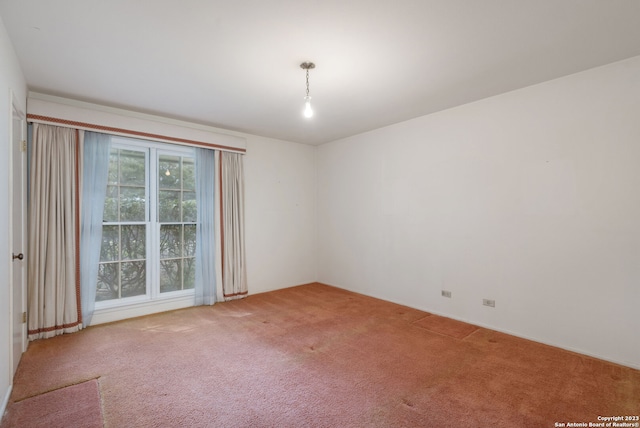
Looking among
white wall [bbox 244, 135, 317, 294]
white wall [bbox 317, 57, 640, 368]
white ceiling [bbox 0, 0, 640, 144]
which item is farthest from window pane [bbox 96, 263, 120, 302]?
white wall [bbox 317, 57, 640, 368]

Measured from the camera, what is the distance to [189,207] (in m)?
4.44

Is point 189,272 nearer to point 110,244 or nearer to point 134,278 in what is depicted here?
point 134,278

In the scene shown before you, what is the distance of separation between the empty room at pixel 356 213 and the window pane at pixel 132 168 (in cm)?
3

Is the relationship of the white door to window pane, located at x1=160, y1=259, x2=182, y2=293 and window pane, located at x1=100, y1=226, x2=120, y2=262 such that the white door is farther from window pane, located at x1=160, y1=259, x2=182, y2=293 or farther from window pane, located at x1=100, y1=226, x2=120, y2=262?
window pane, located at x1=160, y1=259, x2=182, y2=293

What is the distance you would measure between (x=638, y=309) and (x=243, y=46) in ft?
13.1

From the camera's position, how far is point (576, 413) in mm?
2027

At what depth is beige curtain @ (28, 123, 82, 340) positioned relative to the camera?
3189mm

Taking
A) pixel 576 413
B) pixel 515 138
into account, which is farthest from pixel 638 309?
pixel 515 138

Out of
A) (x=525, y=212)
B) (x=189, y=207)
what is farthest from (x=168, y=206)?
(x=525, y=212)

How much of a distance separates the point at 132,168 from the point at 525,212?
4.79 metres

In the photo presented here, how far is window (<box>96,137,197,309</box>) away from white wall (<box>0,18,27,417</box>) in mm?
1538

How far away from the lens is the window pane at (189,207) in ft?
14.4

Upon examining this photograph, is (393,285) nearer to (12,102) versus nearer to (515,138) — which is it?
(515,138)

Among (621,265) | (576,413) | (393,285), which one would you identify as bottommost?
(576,413)
